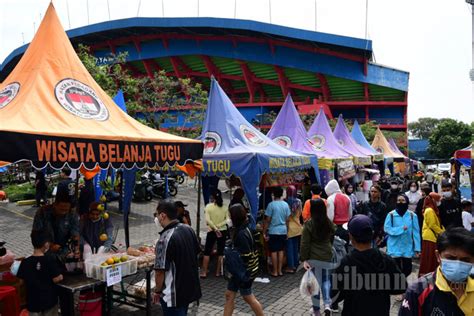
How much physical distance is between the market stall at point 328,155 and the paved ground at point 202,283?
166 inches

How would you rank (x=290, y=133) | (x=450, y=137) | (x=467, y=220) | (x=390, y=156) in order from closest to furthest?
(x=467, y=220), (x=290, y=133), (x=390, y=156), (x=450, y=137)

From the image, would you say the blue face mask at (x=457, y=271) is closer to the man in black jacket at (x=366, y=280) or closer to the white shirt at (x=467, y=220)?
the man in black jacket at (x=366, y=280)

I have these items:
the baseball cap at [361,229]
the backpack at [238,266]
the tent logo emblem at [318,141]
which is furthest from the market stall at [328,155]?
the baseball cap at [361,229]

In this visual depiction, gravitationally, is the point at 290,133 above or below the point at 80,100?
below

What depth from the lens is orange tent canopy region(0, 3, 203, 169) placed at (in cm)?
400

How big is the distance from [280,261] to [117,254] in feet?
10.7

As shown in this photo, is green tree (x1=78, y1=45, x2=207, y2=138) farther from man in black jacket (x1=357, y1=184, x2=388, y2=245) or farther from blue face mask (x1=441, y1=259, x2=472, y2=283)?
blue face mask (x1=441, y1=259, x2=472, y2=283)

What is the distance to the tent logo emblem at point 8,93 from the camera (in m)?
4.72

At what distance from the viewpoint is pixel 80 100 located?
514 cm

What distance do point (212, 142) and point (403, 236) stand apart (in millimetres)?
4024

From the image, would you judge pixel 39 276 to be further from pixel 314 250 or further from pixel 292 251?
pixel 292 251

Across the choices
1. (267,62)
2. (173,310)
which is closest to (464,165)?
(173,310)

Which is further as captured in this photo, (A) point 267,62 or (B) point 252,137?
(A) point 267,62

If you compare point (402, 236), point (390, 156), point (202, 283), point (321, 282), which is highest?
point (390, 156)
